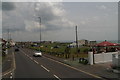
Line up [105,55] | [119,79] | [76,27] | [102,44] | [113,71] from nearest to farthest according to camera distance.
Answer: [119,79]
[113,71]
[105,55]
[102,44]
[76,27]

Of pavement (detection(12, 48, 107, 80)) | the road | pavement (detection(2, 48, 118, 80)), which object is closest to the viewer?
pavement (detection(2, 48, 118, 80))

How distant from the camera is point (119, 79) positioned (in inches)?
547

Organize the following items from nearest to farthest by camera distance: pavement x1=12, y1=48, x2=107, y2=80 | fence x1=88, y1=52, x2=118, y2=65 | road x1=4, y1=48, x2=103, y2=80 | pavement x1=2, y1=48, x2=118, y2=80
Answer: pavement x1=2, y1=48, x2=118, y2=80 < pavement x1=12, y1=48, x2=107, y2=80 < road x1=4, y1=48, x2=103, y2=80 < fence x1=88, y1=52, x2=118, y2=65

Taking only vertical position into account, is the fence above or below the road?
above

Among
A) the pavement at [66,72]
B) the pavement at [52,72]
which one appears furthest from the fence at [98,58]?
the pavement at [52,72]

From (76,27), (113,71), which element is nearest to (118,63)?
(113,71)

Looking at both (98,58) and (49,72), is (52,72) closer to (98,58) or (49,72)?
(49,72)

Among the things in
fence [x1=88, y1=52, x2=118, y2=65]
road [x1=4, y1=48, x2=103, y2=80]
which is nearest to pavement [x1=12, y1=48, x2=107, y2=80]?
road [x1=4, y1=48, x2=103, y2=80]

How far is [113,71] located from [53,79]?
560 cm

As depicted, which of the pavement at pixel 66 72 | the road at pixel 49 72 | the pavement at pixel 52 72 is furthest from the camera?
the road at pixel 49 72

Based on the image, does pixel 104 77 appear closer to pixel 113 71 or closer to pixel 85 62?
pixel 113 71

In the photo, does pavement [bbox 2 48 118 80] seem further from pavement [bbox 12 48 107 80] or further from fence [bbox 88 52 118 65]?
fence [bbox 88 52 118 65]

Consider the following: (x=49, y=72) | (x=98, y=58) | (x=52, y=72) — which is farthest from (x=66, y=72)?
(x=98, y=58)

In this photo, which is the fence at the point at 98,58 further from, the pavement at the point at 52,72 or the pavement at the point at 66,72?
the pavement at the point at 52,72
